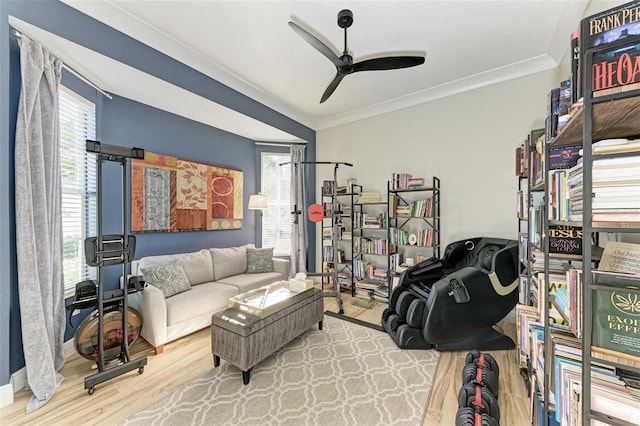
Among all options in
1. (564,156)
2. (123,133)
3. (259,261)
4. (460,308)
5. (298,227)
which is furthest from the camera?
(298,227)

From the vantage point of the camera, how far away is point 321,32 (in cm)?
242

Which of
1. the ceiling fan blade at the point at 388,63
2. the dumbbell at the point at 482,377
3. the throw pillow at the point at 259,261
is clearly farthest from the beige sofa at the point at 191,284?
the ceiling fan blade at the point at 388,63

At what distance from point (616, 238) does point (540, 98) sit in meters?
A: 2.02

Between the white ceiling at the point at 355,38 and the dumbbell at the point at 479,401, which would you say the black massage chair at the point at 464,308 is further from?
the white ceiling at the point at 355,38

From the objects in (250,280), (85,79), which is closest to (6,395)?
(250,280)

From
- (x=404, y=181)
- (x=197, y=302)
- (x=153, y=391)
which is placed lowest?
(x=153, y=391)

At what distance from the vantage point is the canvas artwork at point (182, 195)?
319cm

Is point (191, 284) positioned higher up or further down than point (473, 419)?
higher up

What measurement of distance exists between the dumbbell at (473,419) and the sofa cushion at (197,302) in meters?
2.48

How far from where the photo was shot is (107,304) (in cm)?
215

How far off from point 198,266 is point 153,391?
61.5 inches

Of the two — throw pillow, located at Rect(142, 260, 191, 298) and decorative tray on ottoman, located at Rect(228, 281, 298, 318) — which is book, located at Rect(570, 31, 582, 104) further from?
throw pillow, located at Rect(142, 260, 191, 298)

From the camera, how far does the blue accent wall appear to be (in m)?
1.77

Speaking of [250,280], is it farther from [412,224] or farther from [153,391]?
[412,224]
